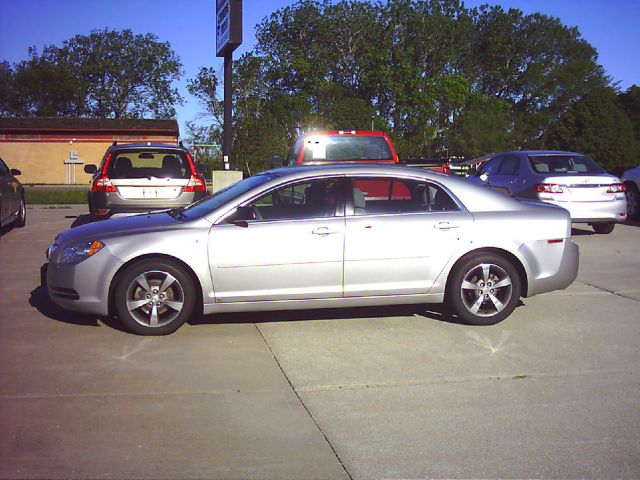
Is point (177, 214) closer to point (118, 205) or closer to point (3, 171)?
point (118, 205)

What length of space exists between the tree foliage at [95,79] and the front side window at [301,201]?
222 feet

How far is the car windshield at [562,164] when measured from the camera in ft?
43.8

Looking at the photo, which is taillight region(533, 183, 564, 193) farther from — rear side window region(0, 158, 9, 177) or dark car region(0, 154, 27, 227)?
rear side window region(0, 158, 9, 177)

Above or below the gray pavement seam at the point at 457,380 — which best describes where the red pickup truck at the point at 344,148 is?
above

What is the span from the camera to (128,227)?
6543 millimetres

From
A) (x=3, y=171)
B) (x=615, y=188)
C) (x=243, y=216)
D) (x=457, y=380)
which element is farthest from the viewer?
(x=3, y=171)

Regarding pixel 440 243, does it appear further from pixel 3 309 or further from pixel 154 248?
pixel 3 309

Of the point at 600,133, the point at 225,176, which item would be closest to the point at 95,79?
the point at 600,133

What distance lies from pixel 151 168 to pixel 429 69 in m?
60.6

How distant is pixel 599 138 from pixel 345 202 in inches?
2018

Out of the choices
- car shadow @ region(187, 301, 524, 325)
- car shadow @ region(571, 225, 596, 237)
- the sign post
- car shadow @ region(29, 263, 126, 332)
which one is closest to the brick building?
the sign post

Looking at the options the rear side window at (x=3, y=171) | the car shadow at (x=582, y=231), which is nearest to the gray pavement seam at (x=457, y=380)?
the car shadow at (x=582, y=231)

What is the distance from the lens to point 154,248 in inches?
247

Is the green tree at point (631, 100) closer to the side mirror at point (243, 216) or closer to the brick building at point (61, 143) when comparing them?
the brick building at point (61, 143)
